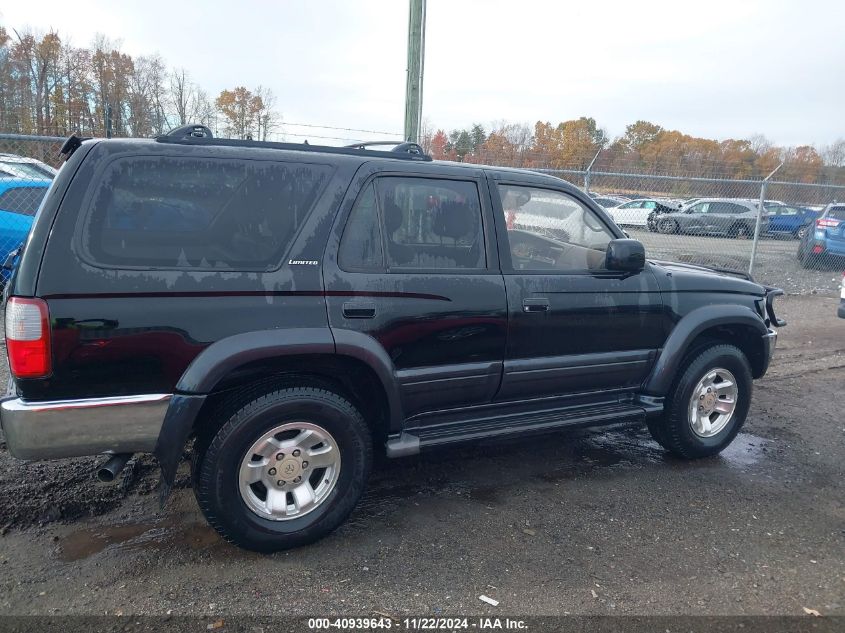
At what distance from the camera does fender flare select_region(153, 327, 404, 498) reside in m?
2.70

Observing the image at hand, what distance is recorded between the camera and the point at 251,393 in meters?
2.90

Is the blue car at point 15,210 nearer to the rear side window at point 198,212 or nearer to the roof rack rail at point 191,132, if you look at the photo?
the roof rack rail at point 191,132

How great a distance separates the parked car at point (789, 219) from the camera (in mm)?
20625

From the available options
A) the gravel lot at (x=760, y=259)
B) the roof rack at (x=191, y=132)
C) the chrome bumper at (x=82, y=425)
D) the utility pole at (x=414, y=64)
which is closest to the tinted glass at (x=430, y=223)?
the roof rack at (x=191, y=132)

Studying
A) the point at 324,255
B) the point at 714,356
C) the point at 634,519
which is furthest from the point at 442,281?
the point at 714,356

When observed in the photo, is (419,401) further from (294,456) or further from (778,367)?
(778,367)

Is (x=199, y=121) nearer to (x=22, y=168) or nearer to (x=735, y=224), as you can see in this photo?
(x=22, y=168)

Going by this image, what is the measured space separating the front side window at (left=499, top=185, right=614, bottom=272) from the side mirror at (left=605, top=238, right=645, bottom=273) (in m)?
0.08

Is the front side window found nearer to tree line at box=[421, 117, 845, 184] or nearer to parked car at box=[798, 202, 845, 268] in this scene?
tree line at box=[421, 117, 845, 184]

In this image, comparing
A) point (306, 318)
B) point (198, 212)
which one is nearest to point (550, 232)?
point (306, 318)

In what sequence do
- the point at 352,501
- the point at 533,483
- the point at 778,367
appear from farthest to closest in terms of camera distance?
the point at 778,367 → the point at 533,483 → the point at 352,501

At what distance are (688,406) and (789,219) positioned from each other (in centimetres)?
2069

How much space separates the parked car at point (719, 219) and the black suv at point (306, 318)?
55.9 ft

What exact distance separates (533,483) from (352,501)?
126cm
